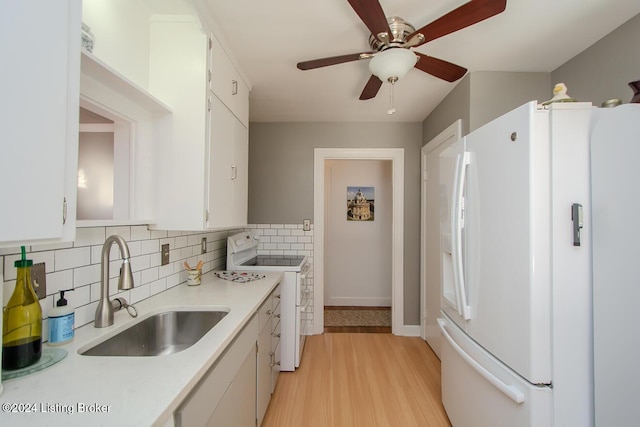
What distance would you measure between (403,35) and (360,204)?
2.89 m

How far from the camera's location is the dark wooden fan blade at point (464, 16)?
1126mm

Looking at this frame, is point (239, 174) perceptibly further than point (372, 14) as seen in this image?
Yes

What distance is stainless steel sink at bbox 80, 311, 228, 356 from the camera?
4.06ft

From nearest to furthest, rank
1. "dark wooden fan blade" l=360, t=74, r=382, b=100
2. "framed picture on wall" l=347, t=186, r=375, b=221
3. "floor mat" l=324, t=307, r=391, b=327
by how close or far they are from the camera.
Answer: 1. "dark wooden fan blade" l=360, t=74, r=382, b=100
2. "floor mat" l=324, t=307, r=391, b=327
3. "framed picture on wall" l=347, t=186, r=375, b=221

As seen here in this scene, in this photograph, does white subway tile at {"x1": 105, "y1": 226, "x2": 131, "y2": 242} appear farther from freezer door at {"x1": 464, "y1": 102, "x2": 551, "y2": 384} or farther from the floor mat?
the floor mat

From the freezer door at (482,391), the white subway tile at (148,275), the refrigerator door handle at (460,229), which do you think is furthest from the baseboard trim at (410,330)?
the white subway tile at (148,275)

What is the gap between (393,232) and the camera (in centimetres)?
313

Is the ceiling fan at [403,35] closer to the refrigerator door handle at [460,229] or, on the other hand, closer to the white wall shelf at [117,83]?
the refrigerator door handle at [460,229]

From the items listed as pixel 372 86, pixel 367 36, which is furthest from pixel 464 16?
pixel 372 86

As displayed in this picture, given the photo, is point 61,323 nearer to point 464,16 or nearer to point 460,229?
point 460,229

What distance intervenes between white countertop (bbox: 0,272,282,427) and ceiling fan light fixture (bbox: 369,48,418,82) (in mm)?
1490

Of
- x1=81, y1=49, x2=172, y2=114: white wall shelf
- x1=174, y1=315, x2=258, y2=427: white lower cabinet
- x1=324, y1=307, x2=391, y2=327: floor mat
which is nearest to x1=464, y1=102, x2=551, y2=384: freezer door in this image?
x1=174, y1=315, x2=258, y2=427: white lower cabinet

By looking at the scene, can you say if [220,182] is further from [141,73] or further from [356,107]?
[356,107]

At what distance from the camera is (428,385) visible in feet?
7.22
